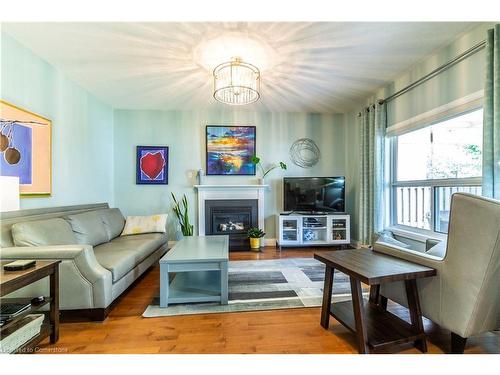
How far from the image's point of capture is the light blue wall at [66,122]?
2.29 meters

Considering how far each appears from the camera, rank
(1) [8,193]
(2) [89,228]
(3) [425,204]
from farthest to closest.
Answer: (3) [425,204], (2) [89,228], (1) [8,193]

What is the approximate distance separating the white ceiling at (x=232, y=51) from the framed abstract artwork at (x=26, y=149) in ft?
2.42

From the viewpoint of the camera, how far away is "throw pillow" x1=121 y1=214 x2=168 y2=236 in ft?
11.7

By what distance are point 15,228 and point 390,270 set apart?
9.48ft

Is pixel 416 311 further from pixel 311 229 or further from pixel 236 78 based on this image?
pixel 311 229

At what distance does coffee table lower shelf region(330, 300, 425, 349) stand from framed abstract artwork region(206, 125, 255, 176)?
305cm

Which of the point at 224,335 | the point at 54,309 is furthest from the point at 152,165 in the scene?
the point at 224,335

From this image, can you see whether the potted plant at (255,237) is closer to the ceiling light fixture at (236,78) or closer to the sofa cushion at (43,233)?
the ceiling light fixture at (236,78)

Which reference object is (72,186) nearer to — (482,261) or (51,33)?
(51,33)

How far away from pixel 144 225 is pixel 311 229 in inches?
111

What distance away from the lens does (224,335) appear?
1.72 m

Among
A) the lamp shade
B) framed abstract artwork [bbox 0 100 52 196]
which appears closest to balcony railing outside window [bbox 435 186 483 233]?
the lamp shade

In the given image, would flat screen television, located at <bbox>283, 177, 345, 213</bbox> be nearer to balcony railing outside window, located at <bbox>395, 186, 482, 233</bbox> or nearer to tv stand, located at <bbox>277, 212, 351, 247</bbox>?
tv stand, located at <bbox>277, 212, 351, 247</bbox>
